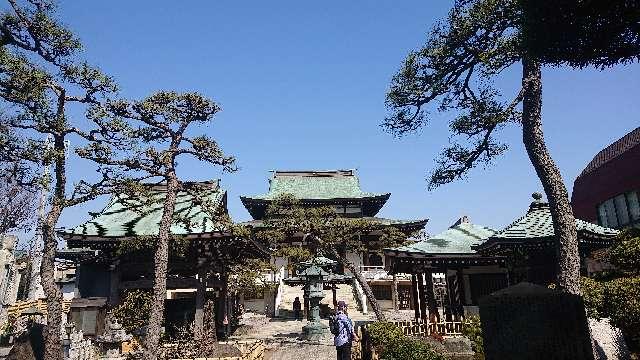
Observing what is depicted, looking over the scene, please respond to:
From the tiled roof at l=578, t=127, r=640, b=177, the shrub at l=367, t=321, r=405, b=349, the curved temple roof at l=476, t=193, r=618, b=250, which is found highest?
the tiled roof at l=578, t=127, r=640, b=177

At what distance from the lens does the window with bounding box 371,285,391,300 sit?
31.9m

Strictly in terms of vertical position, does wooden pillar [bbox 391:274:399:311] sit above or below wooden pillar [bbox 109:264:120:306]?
below

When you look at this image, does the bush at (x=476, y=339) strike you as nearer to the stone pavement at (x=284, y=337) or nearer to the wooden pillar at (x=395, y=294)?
the stone pavement at (x=284, y=337)

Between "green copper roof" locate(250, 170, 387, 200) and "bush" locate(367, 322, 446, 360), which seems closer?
"bush" locate(367, 322, 446, 360)

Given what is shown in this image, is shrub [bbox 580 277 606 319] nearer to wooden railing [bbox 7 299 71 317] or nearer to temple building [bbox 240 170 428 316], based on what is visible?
temple building [bbox 240 170 428 316]

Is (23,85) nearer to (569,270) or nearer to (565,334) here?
(565,334)

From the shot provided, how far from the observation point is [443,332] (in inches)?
566

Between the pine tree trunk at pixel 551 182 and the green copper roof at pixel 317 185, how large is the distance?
2800cm

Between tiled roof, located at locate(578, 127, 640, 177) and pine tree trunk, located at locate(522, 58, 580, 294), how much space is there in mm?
15163

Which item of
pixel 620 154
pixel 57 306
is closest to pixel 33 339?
pixel 57 306

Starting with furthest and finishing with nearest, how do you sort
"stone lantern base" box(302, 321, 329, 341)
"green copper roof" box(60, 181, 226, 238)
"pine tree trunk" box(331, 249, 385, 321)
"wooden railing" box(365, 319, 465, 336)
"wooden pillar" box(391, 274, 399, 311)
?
1. "wooden pillar" box(391, 274, 399, 311)
2. "stone lantern base" box(302, 321, 329, 341)
3. "wooden railing" box(365, 319, 465, 336)
4. "pine tree trunk" box(331, 249, 385, 321)
5. "green copper roof" box(60, 181, 226, 238)

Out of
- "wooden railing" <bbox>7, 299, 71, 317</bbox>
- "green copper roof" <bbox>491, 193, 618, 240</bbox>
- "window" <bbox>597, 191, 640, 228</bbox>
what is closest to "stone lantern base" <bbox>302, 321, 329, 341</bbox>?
"green copper roof" <bbox>491, 193, 618, 240</bbox>

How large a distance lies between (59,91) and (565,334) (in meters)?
13.4

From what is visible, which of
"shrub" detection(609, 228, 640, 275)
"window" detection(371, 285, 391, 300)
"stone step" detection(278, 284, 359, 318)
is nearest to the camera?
"shrub" detection(609, 228, 640, 275)
